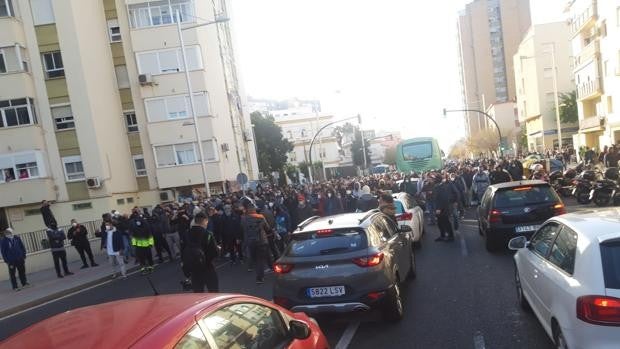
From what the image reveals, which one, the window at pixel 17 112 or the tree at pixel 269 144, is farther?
the tree at pixel 269 144

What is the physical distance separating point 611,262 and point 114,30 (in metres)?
32.9

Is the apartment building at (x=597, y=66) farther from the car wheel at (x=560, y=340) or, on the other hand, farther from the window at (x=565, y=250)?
the car wheel at (x=560, y=340)

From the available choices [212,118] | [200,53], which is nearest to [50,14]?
[200,53]

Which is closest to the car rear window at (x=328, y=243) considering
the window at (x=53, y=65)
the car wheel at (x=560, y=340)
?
the car wheel at (x=560, y=340)

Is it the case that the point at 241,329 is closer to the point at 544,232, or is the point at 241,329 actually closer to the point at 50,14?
the point at 544,232

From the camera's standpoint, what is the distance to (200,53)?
3034 centimetres

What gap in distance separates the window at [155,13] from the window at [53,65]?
580cm

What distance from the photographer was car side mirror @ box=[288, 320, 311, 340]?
3607 millimetres

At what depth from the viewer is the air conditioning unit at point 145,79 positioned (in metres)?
29.9

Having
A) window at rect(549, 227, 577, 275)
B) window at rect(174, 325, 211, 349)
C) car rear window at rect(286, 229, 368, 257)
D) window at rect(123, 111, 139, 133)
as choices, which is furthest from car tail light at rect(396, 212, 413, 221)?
window at rect(123, 111, 139, 133)

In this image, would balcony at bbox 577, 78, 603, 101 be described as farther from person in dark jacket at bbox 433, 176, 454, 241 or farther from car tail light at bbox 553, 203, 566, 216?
car tail light at bbox 553, 203, 566, 216

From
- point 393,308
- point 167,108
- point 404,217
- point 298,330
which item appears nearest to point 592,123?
point 167,108

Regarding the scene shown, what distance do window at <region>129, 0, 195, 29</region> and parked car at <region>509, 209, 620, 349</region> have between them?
29771mm

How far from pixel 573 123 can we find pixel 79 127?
58.8m
